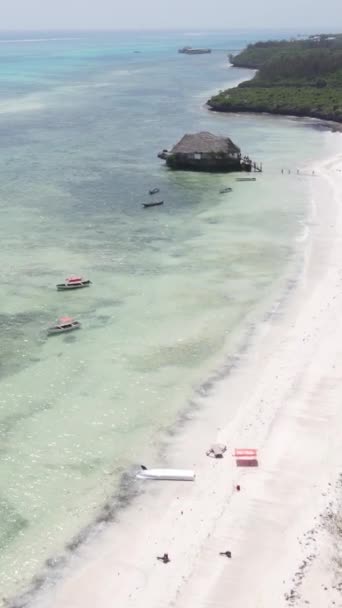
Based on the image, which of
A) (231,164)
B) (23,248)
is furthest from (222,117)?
(23,248)

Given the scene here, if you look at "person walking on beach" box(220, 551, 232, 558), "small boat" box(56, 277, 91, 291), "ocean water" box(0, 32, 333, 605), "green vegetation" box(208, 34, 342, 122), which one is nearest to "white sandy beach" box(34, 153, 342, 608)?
"person walking on beach" box(220, 551, 232, 558)

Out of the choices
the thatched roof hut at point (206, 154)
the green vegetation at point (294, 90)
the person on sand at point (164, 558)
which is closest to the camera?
the person on sand at point (164, 558)

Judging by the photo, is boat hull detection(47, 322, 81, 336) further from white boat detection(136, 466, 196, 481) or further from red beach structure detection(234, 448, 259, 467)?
red beach structure detection(234, 448, 259, 467)

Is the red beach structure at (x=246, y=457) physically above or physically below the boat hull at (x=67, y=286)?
below

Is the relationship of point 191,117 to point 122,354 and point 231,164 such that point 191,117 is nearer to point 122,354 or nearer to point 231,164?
point 231,164

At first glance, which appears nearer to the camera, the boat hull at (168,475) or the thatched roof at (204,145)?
→ the boat hull at (168,475)

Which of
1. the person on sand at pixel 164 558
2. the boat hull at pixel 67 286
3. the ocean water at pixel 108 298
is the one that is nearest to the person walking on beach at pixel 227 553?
the person on sand at pixel 164 558

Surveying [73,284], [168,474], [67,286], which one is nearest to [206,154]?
[73,284]

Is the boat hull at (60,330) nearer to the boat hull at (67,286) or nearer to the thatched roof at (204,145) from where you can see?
the boat hull at (67,286)
